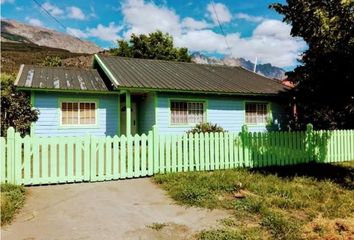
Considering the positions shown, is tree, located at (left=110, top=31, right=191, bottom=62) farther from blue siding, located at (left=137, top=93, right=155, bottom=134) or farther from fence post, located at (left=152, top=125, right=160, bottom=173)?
fence post, located at (left=152, top=125, right=160, bottom=173)

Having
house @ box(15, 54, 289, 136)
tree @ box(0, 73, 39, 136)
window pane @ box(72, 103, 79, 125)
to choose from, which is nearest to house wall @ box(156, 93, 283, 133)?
house @ box(15, 54, 289, 136)

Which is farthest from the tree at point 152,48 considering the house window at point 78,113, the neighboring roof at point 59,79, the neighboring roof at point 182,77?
the house window at point 78,113

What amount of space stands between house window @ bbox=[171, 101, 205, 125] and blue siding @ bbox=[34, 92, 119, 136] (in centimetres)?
278

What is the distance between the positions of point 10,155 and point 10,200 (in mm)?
1514

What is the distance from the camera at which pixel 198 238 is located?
5.63 m

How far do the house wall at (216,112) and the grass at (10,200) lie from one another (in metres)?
9.27

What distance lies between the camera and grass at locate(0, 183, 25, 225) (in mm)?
6281

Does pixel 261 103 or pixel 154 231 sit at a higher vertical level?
pixel 261 103

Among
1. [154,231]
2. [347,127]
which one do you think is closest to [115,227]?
[154,231]

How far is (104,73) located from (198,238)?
14.9 metres

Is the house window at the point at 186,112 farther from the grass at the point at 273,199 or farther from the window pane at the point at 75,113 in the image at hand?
the grass at the point at 273,199

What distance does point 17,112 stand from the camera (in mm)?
15500

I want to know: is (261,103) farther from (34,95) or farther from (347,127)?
(34,95)

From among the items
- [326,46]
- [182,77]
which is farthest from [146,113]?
[326,46]
